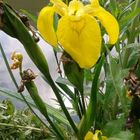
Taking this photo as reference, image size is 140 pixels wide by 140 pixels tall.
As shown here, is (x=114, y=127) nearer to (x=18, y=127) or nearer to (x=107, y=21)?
(x=107, y=21)

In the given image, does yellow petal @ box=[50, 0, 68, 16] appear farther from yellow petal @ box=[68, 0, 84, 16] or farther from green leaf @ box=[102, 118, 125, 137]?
green leaf @ box=[102, 118, 125, 137]

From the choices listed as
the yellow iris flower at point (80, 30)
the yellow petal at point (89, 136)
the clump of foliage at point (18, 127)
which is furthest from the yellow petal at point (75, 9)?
the clump of foliage at point (18, 127)

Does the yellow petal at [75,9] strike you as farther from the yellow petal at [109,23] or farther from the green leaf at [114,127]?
the green leaf at [114,127]

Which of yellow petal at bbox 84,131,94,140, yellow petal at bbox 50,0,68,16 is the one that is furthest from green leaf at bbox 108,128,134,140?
yellow petal at bbox 50,0,68,16

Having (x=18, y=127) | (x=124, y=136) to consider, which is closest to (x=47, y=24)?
(x=124, y=136)

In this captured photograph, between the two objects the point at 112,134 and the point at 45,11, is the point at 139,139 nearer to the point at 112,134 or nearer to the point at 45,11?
the point at 112,134

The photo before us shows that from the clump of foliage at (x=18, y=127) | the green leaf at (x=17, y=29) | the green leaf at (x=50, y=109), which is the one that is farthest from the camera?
the clump of foliage at (x=18, y=127)
